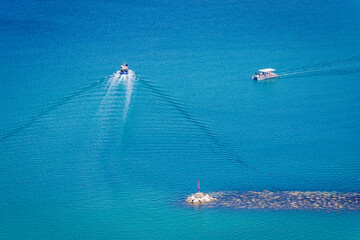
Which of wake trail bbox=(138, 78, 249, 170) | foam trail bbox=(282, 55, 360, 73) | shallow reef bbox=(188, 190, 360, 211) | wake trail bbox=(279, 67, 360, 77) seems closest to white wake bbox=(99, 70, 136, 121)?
wake trail bbox=(138, 78, 249, 170)

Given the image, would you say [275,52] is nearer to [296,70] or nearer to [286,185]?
[296,70]

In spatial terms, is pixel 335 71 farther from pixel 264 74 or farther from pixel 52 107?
pixel 52 107

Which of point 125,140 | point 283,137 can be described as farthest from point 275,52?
point 125,140

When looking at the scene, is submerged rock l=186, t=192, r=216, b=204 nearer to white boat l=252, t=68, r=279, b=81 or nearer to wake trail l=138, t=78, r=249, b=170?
wake trail l=138, t=78, r=249, b=170

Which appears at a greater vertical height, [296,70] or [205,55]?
[205,55]

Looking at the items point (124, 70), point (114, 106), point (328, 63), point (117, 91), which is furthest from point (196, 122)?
point (328, 63)

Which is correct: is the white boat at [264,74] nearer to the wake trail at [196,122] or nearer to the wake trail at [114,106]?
the wake trail at [196,122]
